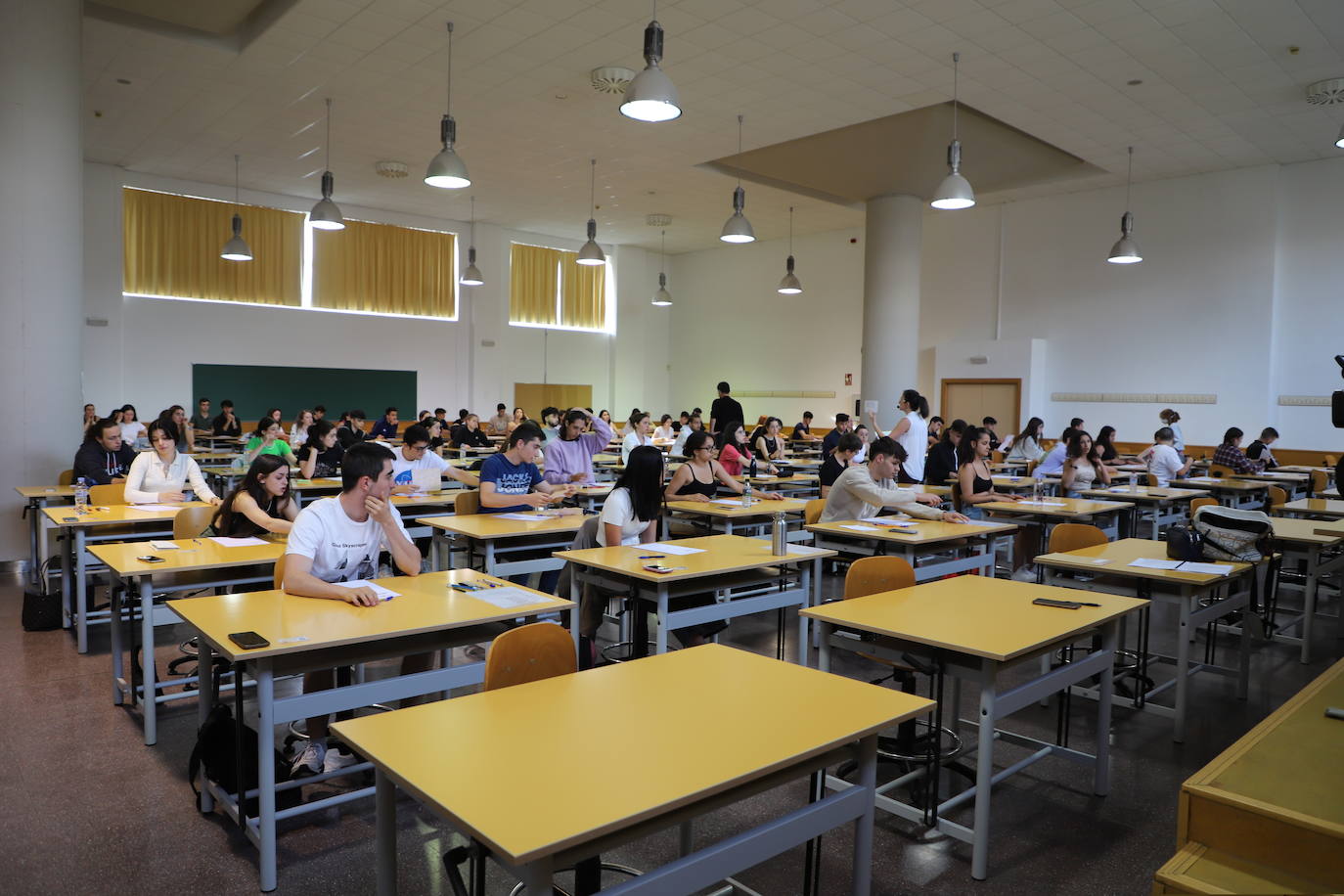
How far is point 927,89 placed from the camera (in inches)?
336

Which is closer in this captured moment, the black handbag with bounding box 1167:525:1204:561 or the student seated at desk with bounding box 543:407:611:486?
A: the black handbag with bounding box 1167:525:1204:561

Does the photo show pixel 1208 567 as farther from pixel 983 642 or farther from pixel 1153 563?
pixel 983 642

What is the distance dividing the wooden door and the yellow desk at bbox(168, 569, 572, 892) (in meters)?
12.0

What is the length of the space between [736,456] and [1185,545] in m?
4.23

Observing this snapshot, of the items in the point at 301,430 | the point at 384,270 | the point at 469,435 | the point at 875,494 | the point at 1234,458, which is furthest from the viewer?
the point at 384,270

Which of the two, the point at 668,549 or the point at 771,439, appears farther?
the point at 771,439

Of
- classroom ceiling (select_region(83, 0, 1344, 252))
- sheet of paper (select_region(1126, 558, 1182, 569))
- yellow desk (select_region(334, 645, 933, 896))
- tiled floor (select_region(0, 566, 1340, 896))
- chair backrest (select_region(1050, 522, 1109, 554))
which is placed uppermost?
classroom ceiling (select_region(83, 0, 1344, 252))

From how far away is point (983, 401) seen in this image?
1401cm

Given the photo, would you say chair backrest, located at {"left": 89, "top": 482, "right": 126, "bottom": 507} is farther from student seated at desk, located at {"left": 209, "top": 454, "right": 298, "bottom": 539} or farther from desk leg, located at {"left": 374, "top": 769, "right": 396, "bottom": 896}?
desk leg, located at {"left": 374, "top": 769, "right": 396, "bottom": 896}

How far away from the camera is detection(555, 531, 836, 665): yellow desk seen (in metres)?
3.76

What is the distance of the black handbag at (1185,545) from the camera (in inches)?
161

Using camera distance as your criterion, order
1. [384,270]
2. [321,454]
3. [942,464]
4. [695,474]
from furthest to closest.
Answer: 1. [384,270]
2. [942,464]
3. [321,454]
4. [695,474]

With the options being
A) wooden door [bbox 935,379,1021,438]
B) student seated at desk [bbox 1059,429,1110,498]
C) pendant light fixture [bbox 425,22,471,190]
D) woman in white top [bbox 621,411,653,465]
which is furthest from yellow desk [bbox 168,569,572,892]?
wooden door [bbox 935,379,1021,438]

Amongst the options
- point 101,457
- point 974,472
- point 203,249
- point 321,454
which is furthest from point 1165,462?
point 203,249
